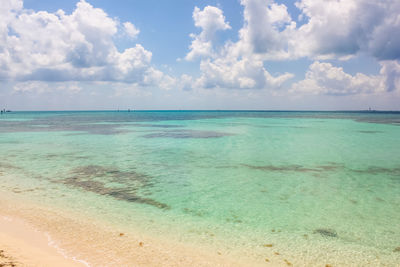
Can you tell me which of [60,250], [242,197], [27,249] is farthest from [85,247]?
[242,197]

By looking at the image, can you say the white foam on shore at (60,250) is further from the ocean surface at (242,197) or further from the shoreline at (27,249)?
the ocean surface at (242,197)

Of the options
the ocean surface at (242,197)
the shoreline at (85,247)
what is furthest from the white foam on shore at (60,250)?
the ocean surface at (242,197)

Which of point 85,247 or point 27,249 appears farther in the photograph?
point 85,247

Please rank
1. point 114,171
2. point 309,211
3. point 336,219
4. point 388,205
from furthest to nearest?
point 114,171, point 388,205, point 309,211, point 336,219

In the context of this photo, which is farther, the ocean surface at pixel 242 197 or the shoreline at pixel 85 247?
the ocean surface at pixel 242 197

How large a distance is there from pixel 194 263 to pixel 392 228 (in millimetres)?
6002

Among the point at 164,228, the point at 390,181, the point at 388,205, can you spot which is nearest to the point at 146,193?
the point at 164,228

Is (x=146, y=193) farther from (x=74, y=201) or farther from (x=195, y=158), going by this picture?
(x=195, y=158)

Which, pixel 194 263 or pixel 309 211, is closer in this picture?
pixel 194 263

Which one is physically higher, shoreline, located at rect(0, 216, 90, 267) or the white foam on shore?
shoreline, located at rect(0, 216, 90, 267)

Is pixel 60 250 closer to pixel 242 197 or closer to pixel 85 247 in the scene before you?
pixel 85 247

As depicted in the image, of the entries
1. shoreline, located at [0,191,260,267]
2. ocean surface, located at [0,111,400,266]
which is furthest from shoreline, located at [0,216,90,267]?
ocean surface, located at [0,111,400,266]

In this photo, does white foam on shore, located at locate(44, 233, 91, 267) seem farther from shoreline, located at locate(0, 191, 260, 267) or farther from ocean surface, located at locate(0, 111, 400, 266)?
ocean surface, located at locate(0, 111, 400, 266)

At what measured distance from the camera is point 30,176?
13.2 m
